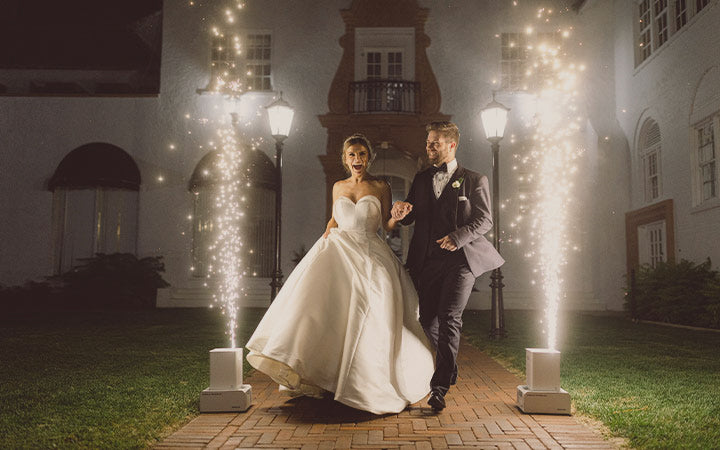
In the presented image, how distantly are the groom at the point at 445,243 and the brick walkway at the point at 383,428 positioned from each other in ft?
1.21

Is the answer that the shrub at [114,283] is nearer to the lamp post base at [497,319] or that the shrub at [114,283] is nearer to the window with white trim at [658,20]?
the lamp post base at [497,319]

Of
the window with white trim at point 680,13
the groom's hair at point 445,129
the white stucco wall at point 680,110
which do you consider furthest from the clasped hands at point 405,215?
the window with white trim at point 680,13

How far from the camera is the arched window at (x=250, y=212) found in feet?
51.6

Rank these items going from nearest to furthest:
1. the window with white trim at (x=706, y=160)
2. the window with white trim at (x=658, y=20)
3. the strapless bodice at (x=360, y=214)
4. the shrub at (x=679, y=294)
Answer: the strapless bodice at (x=360, y=214)
the shrub at (x=679, y=294)
the window with white trim at (x=706, y=160)
the window with white trim at (x=658, y=20)

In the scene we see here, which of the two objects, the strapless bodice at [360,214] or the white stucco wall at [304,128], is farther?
the white stucco wall at [304,128]

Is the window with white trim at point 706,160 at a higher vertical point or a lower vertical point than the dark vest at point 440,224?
higher

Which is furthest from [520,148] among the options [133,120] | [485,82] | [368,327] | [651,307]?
[368,327]

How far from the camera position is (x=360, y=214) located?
15.0 ft

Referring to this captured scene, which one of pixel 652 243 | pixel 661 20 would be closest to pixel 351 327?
pixel 652 243

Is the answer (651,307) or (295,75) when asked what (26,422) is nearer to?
(651,307)

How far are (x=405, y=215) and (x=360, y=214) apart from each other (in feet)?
1.23

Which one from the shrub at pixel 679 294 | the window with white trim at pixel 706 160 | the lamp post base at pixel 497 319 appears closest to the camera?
the lamp post base at pixel 497 319

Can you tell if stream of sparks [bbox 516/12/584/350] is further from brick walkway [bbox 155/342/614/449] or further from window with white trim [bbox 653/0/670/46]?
brick walkway [bbox 155/342/614/449]

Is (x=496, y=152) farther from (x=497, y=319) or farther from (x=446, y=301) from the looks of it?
(x=446, y=301)
